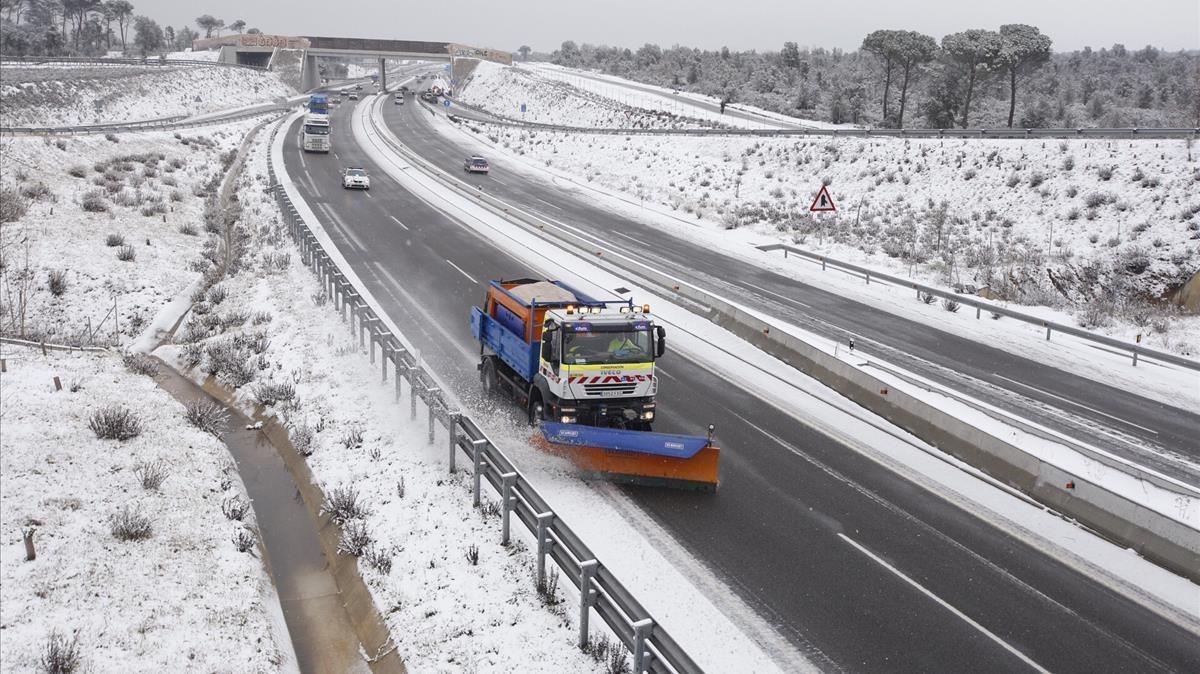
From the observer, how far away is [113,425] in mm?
14164

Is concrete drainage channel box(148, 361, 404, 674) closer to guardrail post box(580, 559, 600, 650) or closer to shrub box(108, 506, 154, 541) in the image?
shrub box(108, 506, 154, 541)

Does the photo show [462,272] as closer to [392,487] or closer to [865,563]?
[392,487]

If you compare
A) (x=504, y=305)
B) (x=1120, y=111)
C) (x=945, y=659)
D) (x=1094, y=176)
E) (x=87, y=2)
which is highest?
(x=87, y=2)

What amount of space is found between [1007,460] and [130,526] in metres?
13.5

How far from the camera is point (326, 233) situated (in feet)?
111

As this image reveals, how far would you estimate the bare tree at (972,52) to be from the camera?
206 feet

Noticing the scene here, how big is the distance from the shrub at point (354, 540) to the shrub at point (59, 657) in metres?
3.55

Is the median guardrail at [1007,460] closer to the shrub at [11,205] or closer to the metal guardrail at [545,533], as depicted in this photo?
the metal guardrail at [545,533]

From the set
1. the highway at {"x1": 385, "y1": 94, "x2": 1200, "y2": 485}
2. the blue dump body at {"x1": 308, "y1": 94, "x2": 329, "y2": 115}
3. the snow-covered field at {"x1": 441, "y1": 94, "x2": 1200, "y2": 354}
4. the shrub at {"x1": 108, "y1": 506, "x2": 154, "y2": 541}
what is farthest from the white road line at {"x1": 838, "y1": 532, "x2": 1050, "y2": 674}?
the blue dump body at {"x1": 308, "y1": 94, "x2": 329, "y2": 115}

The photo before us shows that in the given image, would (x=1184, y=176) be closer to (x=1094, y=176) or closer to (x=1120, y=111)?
(x=1094, y=176)

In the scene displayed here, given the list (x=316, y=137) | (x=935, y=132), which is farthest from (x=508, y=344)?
(x=316, y=137)

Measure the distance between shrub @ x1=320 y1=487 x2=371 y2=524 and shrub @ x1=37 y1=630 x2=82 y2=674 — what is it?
13.5 ft

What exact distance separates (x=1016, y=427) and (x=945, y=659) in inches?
325

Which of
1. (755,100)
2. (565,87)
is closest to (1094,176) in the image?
(755,100)
